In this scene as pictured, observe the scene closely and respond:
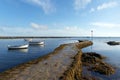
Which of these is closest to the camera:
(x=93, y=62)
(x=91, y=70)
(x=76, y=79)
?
(x=76, y=79)

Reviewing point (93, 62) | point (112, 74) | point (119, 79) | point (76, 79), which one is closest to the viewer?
point (76, 79)

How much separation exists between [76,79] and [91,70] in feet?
21.7

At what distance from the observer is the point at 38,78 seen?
1625 cm

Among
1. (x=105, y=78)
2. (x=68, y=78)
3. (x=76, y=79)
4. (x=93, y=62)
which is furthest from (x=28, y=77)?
(x=93, y=62)

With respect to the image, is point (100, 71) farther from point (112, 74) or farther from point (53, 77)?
point (53, 77)

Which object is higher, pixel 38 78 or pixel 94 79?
pixel 38 78

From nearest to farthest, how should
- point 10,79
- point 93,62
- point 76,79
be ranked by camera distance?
point 10,79 < point 76,79 < point 93,62

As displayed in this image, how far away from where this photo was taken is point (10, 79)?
15.9 metres

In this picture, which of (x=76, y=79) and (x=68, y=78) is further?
(x=76, y=79)

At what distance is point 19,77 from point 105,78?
10.8 m

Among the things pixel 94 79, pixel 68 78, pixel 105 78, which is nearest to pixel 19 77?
pixel 68 78

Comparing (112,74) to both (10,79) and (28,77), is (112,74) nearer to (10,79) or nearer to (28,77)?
(28,77)

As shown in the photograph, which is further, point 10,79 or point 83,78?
point 83,78

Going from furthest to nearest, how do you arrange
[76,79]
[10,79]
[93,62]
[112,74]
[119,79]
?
[93,62] → [112,74] → [119,79] → [76,79] → [10,79]
